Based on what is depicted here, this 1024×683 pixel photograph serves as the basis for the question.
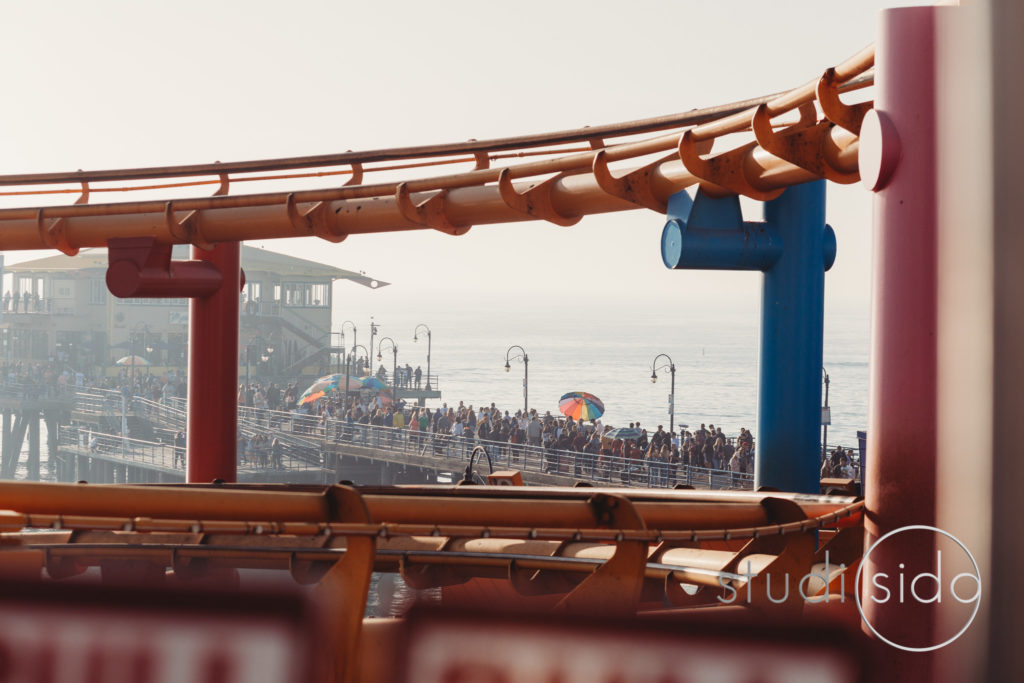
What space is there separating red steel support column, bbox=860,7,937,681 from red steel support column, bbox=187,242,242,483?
6.89 meters

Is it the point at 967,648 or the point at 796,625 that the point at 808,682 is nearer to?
the point at 796,625

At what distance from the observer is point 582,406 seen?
31.5m

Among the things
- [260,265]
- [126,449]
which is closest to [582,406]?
[126,449]

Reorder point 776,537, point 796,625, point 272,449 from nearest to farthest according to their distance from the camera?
point 796,625
point 776,537
point 272,449

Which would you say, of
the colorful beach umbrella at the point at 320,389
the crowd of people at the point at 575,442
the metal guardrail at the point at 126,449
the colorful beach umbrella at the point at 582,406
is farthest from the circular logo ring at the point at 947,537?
the metal guardrail at the point at 126,449

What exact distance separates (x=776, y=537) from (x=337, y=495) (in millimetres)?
1824

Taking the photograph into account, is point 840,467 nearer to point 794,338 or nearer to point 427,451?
point 794,338

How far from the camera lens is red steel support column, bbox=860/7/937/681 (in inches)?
156

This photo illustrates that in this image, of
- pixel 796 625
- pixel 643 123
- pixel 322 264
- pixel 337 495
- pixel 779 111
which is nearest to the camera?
pixel 796 625

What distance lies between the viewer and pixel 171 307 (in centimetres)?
7612

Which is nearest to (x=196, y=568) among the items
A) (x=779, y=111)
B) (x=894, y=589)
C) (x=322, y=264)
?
(x=894, y=589)

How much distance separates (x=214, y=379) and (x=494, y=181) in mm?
3750

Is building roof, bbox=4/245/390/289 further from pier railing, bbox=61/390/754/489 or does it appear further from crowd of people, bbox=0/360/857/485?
crowd of people, bbox=0/360/857/485

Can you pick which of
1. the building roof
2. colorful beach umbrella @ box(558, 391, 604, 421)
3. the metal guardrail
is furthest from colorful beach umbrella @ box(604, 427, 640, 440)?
the building roof
